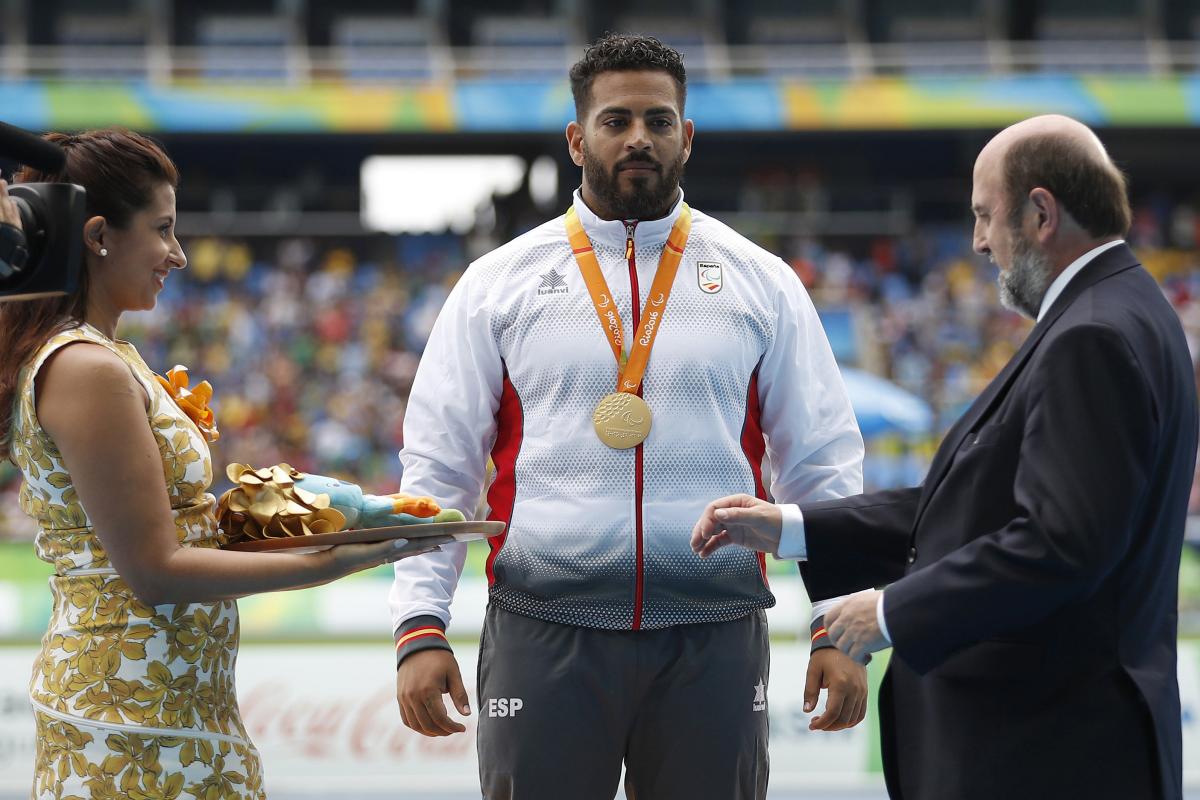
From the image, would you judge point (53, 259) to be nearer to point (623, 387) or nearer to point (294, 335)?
point (623, 387)

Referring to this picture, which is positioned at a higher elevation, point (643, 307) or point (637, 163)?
point (637, 163)

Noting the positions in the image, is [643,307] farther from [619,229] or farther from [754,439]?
Result: [754,439]

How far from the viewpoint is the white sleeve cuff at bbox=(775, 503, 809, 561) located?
2.85 metres

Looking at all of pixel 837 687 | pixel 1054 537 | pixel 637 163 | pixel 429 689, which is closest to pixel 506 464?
pixel 429 689

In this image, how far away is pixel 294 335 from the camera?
18.2 m

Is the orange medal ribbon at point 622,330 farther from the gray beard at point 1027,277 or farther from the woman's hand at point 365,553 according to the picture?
the gray beard at point 1027,277

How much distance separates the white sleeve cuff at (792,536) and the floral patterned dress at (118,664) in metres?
1.10

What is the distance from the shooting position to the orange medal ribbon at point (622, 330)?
10.0 ft

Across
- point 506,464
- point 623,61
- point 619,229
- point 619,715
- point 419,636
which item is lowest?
point 619,715

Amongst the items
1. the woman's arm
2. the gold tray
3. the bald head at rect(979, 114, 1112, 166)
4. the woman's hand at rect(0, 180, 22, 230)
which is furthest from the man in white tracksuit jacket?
the woman's hand at rect(0, 180, 22, 230)

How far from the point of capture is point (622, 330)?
313cm

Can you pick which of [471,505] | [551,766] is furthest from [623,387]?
[551,766]

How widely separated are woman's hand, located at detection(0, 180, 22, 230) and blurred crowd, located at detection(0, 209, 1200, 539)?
41.4 feet

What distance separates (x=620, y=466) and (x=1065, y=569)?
1032mm
